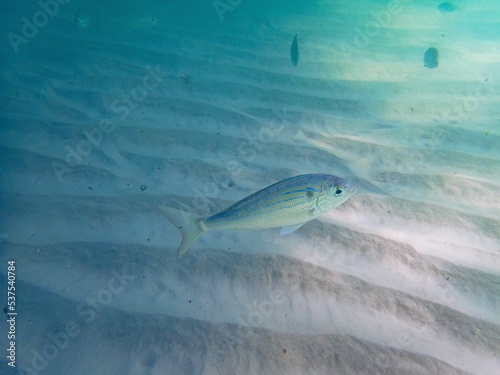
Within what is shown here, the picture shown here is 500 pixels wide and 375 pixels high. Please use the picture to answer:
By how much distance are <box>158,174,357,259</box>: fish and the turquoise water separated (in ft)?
2.59

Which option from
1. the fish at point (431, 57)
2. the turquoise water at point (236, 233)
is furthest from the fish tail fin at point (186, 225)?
the fish at point (431, 57)

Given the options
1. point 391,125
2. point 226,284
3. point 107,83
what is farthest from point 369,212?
point 107,83

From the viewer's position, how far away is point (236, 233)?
3.35 meters

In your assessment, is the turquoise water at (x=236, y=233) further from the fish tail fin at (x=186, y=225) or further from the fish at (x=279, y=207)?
the fish at (x=279, y=207)

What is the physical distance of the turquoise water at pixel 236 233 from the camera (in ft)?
7.97

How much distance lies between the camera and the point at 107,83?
6.62m

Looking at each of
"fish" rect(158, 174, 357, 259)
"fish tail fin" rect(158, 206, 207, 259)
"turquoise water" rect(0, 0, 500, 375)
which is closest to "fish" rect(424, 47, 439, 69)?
"turquoise water" rect(0, 0, 500, 375)

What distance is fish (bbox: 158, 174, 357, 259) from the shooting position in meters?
2.30

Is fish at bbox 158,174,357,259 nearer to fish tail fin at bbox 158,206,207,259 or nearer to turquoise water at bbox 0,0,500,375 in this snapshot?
fish tail fin at bbox 158,206,207,259

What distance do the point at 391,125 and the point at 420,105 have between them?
62.5 inches

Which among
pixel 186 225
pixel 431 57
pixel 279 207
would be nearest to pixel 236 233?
pixel 186 225

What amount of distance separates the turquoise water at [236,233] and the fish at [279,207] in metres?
0.79

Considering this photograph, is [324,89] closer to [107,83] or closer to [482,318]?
[107,83]

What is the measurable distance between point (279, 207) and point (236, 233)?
1.18 meters
